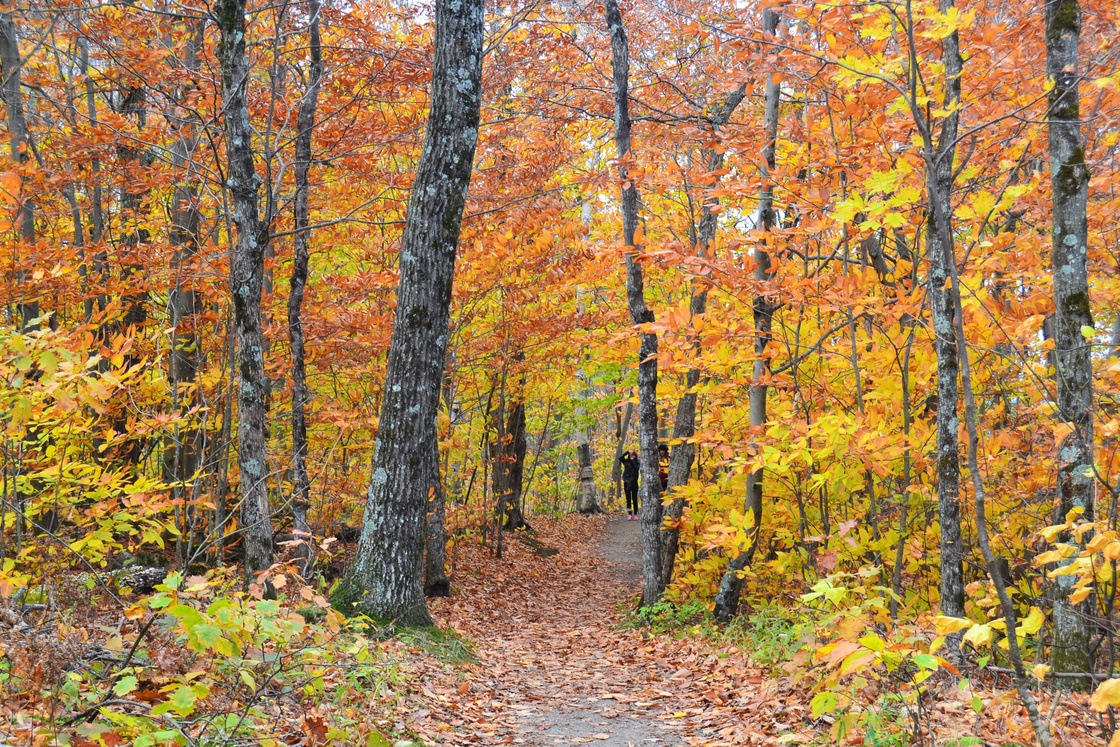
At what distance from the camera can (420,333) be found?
18.8 feet

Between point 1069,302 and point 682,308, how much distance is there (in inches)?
78.6

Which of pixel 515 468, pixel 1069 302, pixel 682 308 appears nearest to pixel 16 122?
pixel 682 308

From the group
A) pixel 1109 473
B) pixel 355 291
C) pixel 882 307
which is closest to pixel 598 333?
pixel 355 291

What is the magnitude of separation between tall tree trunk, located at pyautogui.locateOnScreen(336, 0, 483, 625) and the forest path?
3.71ft

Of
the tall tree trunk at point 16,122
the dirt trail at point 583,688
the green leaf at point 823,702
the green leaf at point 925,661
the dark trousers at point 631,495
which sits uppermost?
the tall tree trunk at point 16,122

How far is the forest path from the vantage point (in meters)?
4.21

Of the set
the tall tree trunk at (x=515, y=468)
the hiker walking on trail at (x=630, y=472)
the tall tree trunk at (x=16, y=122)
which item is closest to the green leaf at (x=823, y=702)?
the tall tree trunk at (x=16, y=122)

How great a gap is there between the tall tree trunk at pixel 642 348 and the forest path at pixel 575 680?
961mm

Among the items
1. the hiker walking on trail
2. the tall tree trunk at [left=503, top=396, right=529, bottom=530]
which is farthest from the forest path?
the hiker walking on trail

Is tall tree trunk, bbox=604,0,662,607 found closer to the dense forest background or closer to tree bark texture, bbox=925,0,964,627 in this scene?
the dense forest background

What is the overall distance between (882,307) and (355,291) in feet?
16.9

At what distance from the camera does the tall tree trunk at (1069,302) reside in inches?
132

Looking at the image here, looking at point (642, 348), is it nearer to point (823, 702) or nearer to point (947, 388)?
point (947, 388)

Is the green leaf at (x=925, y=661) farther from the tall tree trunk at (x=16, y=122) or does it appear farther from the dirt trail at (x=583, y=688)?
the tall tree trunk at (x=16, y=122)
